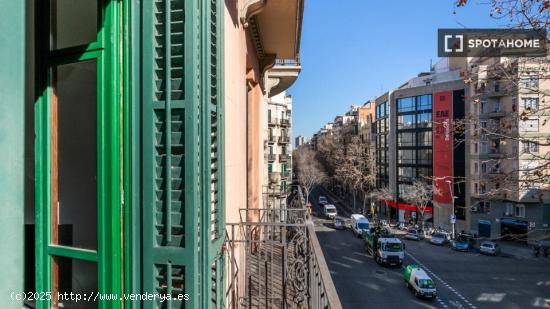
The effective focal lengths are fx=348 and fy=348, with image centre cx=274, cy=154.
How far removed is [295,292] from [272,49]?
7.41 metres

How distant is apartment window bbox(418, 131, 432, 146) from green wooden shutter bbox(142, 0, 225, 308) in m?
38.4

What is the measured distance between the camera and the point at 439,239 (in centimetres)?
2955

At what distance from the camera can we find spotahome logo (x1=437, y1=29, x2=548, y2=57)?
5.41m

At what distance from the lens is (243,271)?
5922mm

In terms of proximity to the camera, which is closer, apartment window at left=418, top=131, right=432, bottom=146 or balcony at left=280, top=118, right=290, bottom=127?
apartment window at left=418, top=131, right=432, bottom=146

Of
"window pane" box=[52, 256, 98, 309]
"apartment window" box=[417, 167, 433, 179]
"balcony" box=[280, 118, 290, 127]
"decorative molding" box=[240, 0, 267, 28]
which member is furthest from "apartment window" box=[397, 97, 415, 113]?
"window pane" box=[52, 256, 98, 309]

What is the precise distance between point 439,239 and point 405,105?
1580 cm

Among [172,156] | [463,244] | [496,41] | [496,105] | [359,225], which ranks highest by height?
[496,105]

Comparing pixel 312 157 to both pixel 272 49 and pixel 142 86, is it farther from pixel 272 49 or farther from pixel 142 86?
pixel 142 86

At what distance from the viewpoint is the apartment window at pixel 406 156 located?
38.2 metres

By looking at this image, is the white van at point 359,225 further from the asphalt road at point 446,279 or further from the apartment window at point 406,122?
the apartment window at point 406,122

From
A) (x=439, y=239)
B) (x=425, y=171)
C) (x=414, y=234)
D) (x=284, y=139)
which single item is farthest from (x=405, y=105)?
(x=439, y=239)

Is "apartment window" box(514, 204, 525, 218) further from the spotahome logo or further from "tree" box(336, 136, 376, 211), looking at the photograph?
the spotahome logo

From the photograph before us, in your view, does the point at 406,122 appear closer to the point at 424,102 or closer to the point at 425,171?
the point at 424,102
